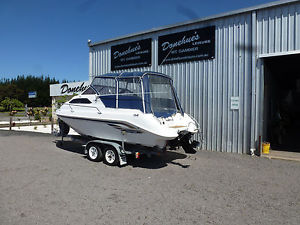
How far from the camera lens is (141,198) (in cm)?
405

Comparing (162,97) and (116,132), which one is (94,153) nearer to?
(116,132)

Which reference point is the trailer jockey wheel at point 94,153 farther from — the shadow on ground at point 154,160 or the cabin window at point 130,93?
the cabin window at point 130,93

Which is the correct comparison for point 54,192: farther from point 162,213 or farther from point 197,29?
point 197,29

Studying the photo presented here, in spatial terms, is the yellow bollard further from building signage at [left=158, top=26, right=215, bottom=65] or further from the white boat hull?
the white boat hull

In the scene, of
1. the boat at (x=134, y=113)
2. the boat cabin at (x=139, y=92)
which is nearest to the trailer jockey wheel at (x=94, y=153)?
the boat at (x=134, y=113)

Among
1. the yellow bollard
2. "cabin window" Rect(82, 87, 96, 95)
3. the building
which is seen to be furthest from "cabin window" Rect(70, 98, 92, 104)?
the yellow bollard

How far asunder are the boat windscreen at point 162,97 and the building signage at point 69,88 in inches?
408

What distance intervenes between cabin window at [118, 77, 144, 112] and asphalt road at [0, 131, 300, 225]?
163 centimetres

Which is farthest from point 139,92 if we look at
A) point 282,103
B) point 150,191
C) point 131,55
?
point 282,103

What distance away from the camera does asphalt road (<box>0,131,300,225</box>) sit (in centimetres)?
337

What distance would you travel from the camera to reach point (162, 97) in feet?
21.7

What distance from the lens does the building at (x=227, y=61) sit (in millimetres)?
7250

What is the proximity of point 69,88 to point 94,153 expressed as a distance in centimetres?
1304

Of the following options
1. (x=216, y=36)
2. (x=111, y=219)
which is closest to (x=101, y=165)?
(x=111, y=219)
